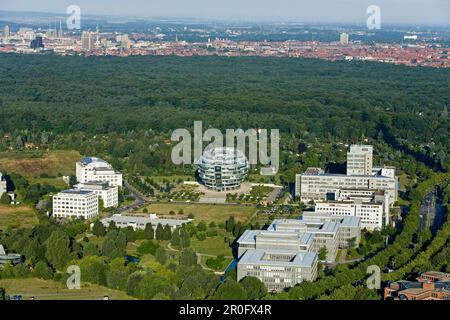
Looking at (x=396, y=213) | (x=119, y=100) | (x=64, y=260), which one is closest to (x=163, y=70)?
(x=119, y=100)

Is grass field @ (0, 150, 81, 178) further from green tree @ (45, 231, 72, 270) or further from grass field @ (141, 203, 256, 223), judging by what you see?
green tree @ (45, 231, 72, 270)

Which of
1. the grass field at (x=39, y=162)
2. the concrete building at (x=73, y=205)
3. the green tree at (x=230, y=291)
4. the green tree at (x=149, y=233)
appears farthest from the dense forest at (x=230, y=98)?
the green tree at (x=230, y=291)

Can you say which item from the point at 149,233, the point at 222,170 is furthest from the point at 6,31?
the point at 149,233

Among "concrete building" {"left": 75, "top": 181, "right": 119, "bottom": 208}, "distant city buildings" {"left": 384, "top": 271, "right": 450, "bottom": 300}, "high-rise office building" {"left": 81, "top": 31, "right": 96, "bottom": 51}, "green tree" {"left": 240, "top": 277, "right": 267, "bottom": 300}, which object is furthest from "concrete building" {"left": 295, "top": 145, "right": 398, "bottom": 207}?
"high-rise office building" {"left": 81, "top": 31, "right": 96, "bottom": 51}

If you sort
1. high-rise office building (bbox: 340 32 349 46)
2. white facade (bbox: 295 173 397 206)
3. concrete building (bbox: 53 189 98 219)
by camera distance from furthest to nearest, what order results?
high-rise office building (bbox: 340 32 349 46)
white facade (bbox: 295 173 397 206)
concrete building (bbox: 53 189 98 219)

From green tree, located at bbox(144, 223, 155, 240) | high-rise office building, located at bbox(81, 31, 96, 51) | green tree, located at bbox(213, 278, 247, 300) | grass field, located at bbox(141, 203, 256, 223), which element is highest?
high-rise office building, located at bbox(81, 31, 96, 51)
